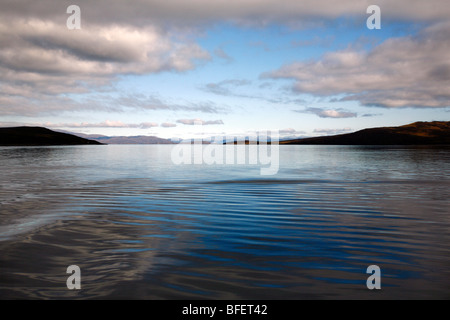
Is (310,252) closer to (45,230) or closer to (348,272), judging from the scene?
(348,272)

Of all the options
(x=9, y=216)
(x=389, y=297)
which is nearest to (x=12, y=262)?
(x=9, y=216)

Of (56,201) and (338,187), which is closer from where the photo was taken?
(56,201)

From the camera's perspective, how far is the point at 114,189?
22453mm

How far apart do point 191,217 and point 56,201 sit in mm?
9297

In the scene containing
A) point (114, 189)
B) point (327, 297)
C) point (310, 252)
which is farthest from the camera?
point (114, 189)

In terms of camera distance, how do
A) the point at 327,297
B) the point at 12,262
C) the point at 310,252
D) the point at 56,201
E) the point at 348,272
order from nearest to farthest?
the point at 327,297 → the point at 348,272 → the point at 12,262 → the point at 310,252 → the point at 56,201

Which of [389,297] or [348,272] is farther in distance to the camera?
[348,272]

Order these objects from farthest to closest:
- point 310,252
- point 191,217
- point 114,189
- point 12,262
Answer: point 114,189 → point 191,217 → point 310,252 → point 12,262
